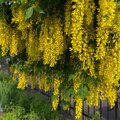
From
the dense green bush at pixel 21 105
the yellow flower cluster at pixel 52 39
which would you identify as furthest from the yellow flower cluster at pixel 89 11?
the dense green bush at pixel 21 105

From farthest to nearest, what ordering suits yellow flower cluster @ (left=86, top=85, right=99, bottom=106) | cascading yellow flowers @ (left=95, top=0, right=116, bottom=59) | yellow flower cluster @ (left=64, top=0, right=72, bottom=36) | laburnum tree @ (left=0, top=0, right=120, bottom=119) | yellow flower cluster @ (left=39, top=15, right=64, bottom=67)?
yellow flower cluster @ (left=86, top=85, right=99, bottom=106)
yellow flower cluster @ (left=39, top=15, right=64, bottom=67)
yellow flower cluster @ (left=64, top=0, right=72, bottom=36)
laburnum tree @ (left=0, top=0, right=120, bottom=119)
cascading yellow flowers @ (left=95, top=0, right=116, bottom=59)

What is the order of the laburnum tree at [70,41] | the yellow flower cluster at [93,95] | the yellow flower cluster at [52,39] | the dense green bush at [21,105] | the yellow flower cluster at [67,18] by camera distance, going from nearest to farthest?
the laburnum tree at [70,41], the yellow flower cluster at [67,18], the yellow flower cluster at [52,39], the yellow flower cluster at [93,95], the dense green bush at [21,105]

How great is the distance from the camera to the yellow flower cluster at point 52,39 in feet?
9.39

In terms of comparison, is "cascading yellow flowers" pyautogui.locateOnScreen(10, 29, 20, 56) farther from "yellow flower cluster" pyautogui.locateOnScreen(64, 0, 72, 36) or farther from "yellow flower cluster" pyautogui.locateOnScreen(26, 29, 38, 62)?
"yellow flower cluster" pyautogui.locateOnScreen(64, 0, 72, 36)

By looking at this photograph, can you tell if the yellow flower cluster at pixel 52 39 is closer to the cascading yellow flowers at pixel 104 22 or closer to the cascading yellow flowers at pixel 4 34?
the cascading yellow flowers at pixel 104 22

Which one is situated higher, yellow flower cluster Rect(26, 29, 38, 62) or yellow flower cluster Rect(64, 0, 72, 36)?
yellow flower cluster Rect(64, 0, 72, 36)

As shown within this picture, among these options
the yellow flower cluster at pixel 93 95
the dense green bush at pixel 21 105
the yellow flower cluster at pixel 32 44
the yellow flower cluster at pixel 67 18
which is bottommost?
the dense green bush at pixel 21 105

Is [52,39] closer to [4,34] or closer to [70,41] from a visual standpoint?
[70,41]

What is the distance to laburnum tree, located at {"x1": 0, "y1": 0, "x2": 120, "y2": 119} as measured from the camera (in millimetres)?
2586

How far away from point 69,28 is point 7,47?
35.5 inches

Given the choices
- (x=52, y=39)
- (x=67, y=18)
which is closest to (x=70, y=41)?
(x=52, y=39)

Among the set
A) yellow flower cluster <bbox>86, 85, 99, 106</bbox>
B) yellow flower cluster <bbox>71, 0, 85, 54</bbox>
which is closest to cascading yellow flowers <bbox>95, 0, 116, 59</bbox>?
yellow flower cluster <bbox>71, 0, 85, 54</bbox>

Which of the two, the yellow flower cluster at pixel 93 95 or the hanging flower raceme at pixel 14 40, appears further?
the hanging flower raceme at pixel 14 40

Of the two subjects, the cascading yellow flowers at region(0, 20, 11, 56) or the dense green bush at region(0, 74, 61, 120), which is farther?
the dense green bush at region(0, 74, 61, 120)
